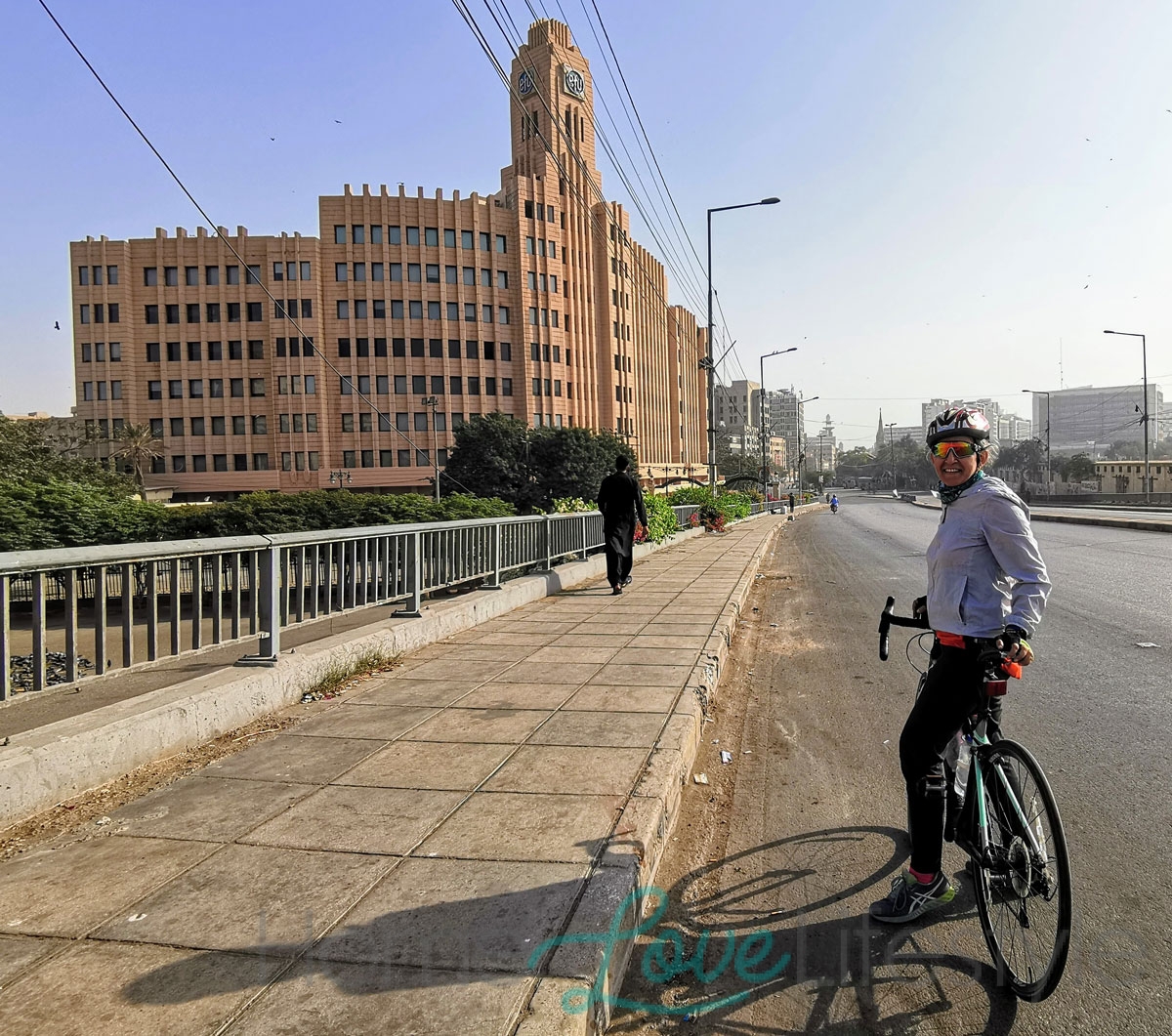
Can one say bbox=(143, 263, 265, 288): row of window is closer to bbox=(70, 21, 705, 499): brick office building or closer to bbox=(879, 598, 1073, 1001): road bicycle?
bbox=(70, 21, 705, 499): brick office building

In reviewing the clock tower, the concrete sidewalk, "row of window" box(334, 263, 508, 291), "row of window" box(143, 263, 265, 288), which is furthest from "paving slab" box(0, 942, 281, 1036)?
the clock tower

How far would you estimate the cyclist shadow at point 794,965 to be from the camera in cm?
242

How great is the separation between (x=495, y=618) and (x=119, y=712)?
5338 millimetres

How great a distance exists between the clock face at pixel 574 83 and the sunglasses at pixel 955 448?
260ft

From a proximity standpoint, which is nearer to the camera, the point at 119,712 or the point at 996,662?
the point at 996,662

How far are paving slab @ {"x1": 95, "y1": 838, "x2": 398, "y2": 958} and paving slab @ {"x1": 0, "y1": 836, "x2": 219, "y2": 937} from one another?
7cm

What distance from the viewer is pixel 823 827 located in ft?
12.5

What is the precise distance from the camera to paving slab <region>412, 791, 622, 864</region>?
3.15 m

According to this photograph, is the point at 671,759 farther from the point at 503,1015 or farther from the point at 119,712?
the point at 119,712

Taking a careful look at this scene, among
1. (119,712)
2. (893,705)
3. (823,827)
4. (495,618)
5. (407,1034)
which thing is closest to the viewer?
(407,1034)

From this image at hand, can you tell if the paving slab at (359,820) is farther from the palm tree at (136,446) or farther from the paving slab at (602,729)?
the palm tree at (136,446)

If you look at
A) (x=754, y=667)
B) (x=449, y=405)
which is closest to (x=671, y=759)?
(x=754, y=667)

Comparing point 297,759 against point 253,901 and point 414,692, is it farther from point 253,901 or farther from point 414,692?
point 253,901

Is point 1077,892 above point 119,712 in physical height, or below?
below
